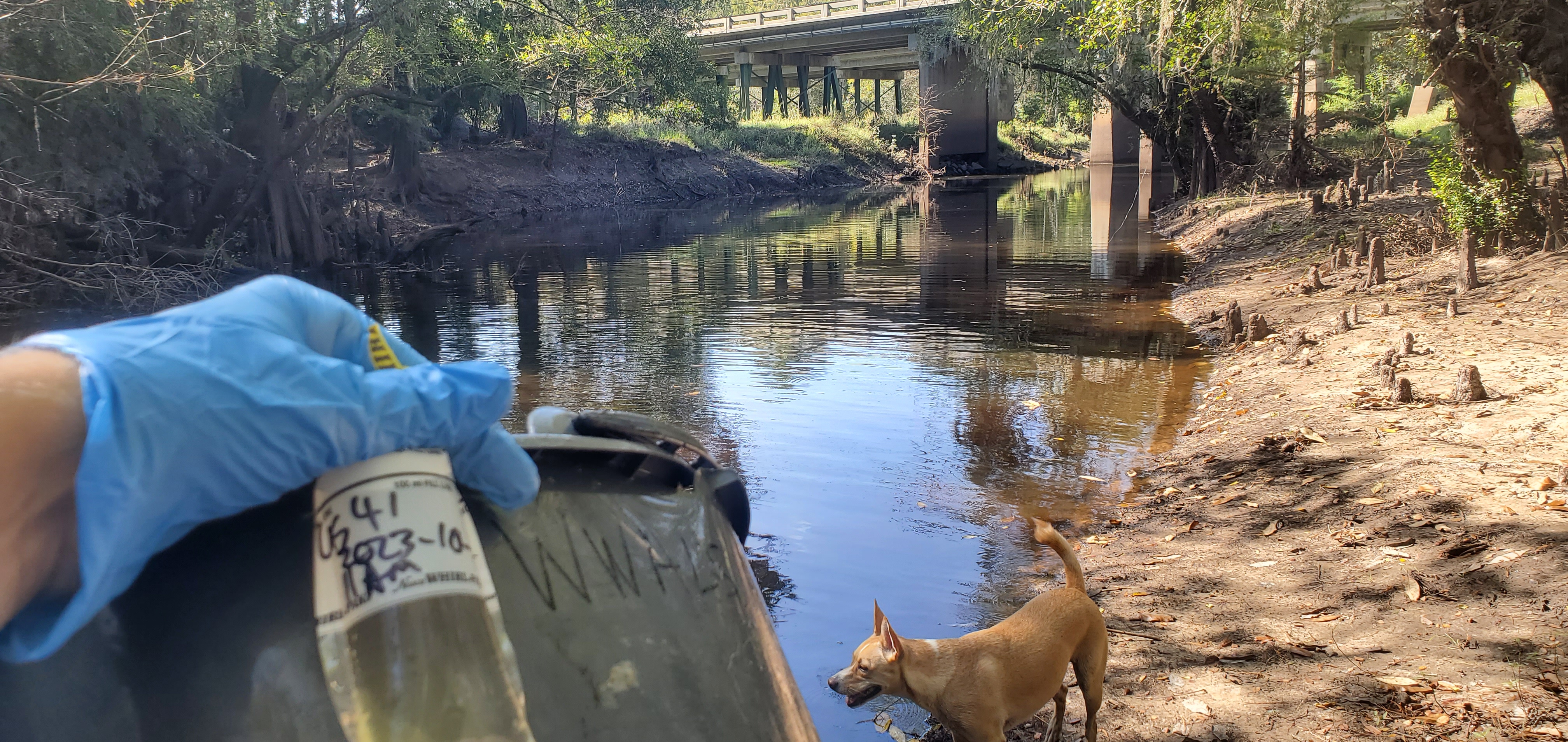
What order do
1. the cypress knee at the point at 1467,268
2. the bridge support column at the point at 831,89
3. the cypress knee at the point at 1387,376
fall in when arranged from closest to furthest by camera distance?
the cypress knee at the point at 1387,376
the cypress knee at the point at 1467,268
the bridge support column at the point at 831,89

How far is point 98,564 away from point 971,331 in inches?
451

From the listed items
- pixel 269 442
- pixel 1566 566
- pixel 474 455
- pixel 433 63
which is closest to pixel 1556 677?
pixel 1566 566

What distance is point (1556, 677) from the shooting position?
3.55 meters

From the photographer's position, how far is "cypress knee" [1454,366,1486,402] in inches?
264

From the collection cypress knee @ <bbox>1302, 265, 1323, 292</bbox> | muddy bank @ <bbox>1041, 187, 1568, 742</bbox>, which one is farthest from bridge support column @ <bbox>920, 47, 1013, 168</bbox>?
muddy bank @ <bbox>1041, 187, 1568, 742</bbox>

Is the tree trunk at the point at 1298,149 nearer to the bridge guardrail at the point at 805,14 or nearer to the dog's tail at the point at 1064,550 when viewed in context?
the dog's tail at the point at 1064,550

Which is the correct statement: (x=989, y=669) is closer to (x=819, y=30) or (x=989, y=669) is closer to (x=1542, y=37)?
(x=1542, y=37)

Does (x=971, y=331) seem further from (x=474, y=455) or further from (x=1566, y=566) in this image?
(x=474, y=455)

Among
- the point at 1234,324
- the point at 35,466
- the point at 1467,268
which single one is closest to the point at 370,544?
the point at 35,466

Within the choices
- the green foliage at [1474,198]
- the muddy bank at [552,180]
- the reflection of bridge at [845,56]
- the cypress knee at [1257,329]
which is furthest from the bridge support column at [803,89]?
the cypress knee at [1257,329]

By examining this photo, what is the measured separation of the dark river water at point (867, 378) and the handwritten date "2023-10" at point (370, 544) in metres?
2.82

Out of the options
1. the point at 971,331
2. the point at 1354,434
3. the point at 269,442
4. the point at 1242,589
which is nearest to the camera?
the point at 269,442

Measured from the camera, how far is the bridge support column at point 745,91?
62.2m

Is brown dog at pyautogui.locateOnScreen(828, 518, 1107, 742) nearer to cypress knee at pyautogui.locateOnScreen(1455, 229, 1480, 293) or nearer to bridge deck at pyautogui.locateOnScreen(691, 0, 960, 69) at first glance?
cypress knee at pyautogui.locateOnScreen(1455, 229, 1480, 293)
